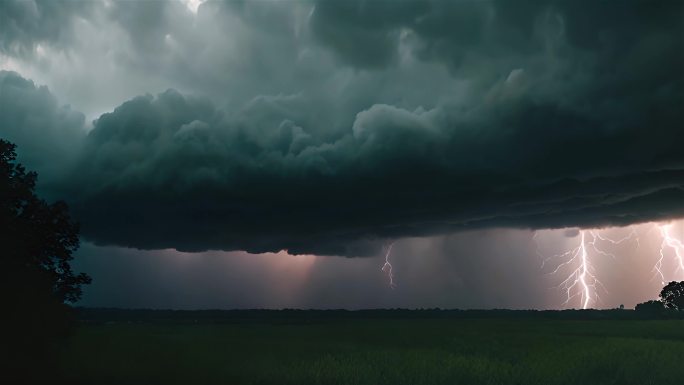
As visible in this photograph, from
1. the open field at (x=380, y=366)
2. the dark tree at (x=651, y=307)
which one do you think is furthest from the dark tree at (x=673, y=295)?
the open field at (x=380, y=366)

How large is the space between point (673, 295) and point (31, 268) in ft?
549

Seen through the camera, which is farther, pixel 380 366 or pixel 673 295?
pixel 673 295

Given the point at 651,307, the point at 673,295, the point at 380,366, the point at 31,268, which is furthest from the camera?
the point at 651,307

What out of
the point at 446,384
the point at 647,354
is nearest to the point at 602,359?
the point at 647,354

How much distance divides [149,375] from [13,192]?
1284cm

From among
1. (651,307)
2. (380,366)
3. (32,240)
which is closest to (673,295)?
(651,307)

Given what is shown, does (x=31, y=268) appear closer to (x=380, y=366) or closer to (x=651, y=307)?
(x=380, y=366)

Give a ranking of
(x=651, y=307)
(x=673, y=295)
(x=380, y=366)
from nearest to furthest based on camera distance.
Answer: (x=380, y=366) → (x=673, y=295) → (x=651, y=307)

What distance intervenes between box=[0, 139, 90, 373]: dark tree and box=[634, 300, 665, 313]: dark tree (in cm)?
16662

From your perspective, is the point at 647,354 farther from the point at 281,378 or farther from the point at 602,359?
the point at 281,378

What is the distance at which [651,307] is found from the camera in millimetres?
162125

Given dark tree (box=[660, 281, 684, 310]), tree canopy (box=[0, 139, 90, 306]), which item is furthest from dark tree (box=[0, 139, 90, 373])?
dark tree (box=[660, 281, 684, 310])

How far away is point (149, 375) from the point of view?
107ft

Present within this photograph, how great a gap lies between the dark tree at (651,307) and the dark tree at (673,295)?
1.84 meters
